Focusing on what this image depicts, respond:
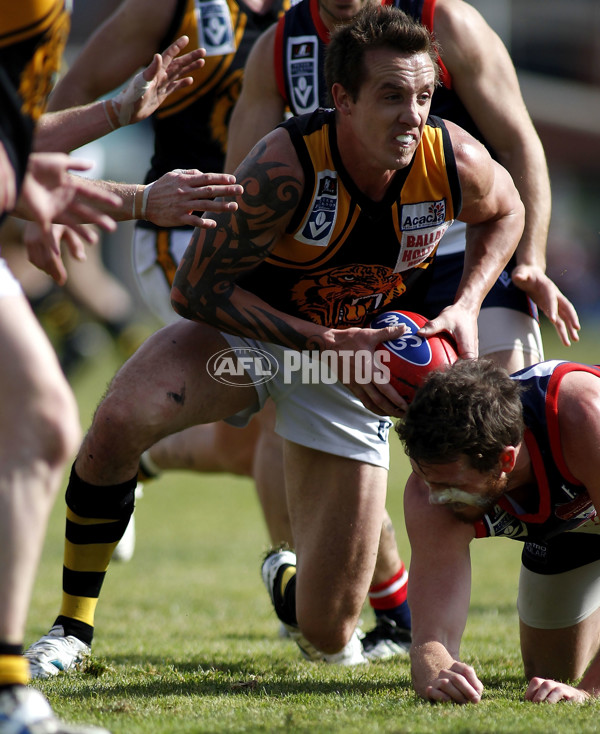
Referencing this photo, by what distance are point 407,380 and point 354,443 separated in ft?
2.68

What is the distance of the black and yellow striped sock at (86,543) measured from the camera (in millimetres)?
4199

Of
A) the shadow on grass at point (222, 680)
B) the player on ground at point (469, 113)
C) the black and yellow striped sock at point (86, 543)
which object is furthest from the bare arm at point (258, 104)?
the shadow on grass at point (222, 680)

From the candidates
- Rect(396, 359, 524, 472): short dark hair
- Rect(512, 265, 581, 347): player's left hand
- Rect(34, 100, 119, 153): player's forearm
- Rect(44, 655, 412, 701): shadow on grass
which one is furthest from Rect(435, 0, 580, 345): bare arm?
Rect(44, 655, 412, 701): shadow on grass

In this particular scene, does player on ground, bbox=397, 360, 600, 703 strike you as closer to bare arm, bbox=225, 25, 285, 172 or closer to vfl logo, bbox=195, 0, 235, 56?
bare arm, bbox=225, 25, 285, 172

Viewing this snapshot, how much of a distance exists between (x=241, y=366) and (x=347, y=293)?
1.72ft

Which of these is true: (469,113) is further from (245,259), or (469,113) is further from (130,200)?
(130,200)

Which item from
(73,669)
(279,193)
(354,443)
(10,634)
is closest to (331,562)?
(354,443)

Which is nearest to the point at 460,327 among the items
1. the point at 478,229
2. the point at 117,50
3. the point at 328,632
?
the point at 478,229

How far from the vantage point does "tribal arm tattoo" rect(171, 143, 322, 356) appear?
12.5ft

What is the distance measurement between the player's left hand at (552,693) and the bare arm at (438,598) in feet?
0.68

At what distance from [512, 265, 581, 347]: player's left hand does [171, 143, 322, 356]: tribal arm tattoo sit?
3.64 ft

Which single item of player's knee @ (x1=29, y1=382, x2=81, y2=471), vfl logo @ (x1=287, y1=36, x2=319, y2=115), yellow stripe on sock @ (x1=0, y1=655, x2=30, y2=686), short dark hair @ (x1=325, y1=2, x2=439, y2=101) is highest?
short dark hair @ (x1=325, y1=2, x2=439, y2=101)

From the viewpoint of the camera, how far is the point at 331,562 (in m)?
4.41

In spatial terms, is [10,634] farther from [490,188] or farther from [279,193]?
[490,188]
